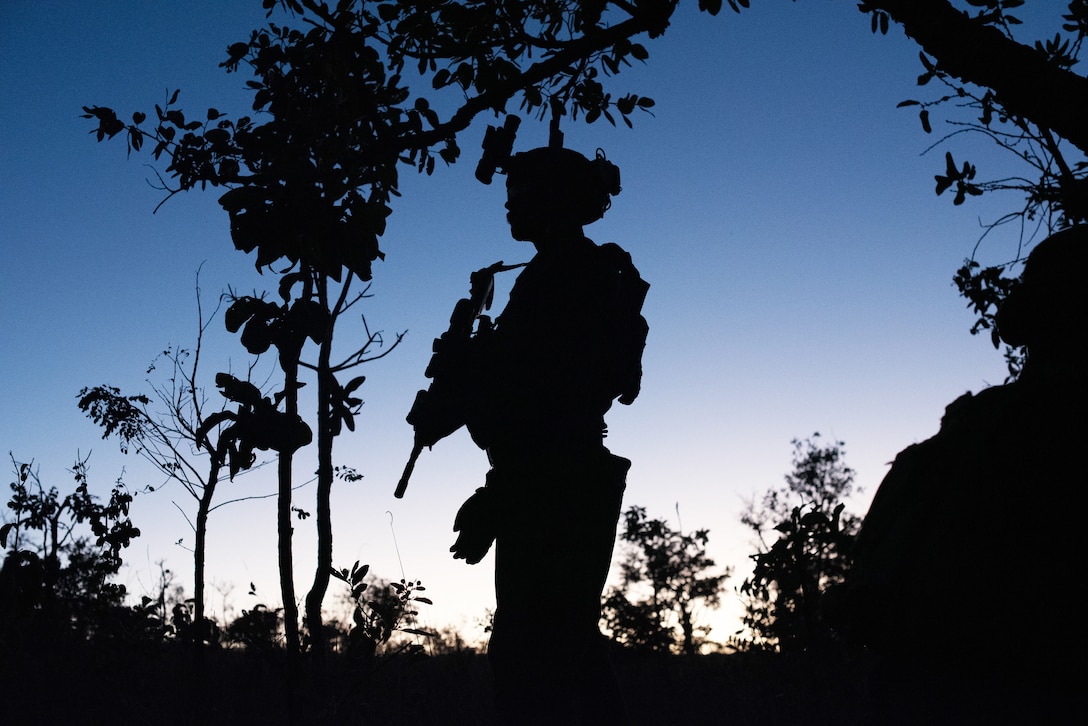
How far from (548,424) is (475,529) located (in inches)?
17.0

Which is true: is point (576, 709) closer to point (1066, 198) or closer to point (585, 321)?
point (585, 321)

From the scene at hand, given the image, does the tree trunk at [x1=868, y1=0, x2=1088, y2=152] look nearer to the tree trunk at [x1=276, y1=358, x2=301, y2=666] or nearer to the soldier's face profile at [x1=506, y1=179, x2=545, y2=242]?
the soldier's face profile at [x1=506, y1=179, x2=545, y2=242]

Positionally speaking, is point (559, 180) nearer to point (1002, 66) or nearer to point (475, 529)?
point (475, 529)

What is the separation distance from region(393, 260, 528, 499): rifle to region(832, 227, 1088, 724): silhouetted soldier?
1.42 m

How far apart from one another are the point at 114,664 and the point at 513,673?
661 centimetres

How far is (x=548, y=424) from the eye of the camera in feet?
8.32

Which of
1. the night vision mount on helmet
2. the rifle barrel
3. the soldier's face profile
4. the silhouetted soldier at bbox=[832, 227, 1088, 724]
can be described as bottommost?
the silhouetted soldier at bbox=[832, 227, 1088, 724]

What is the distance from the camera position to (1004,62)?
2.65 metres

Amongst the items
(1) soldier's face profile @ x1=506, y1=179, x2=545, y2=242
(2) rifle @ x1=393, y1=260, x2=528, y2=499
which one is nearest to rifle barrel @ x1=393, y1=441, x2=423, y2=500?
(2) rifle @ x1=393, y1=260, x2=528, y2=499

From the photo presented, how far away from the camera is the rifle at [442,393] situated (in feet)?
8.68

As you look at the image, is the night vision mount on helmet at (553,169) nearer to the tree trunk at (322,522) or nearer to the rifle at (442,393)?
the rifle at (442,393)

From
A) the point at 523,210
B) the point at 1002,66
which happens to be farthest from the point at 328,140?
the point at 1002,66

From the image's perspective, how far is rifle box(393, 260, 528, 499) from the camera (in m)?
2.65

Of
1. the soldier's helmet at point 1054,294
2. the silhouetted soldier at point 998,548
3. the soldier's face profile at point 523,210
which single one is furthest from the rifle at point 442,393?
the soldier's helmet at point 1054,294
